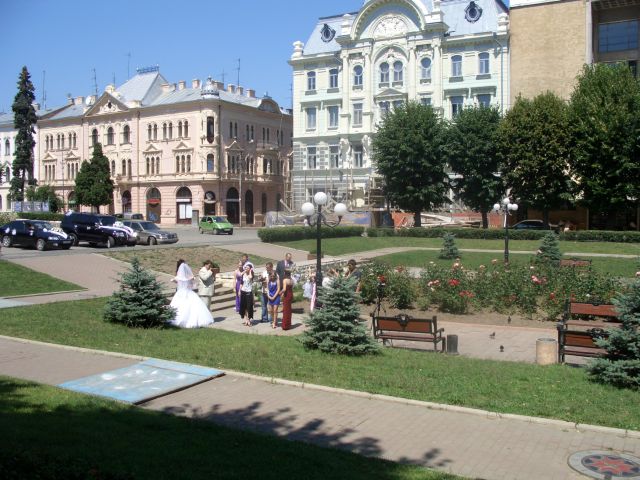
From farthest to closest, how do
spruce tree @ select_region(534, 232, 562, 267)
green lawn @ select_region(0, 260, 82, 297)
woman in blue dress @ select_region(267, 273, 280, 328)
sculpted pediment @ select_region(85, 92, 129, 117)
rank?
1. sculpted pediment @ select_region(85, 92, 129, 117)
2. spruce tree @ select_region(534, 232, 562, 267)
3. green lawn @ select_region(0, 260, 82, 297)
4. woman in blue dress @ select_region(267, 273, 280, 328)

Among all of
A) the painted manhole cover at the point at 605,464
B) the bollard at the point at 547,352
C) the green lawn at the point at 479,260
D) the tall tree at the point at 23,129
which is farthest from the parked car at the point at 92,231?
the tall tree at the point at 23,129

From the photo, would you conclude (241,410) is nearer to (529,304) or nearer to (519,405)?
(519,405)

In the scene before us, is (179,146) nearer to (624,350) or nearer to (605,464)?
(624,350)

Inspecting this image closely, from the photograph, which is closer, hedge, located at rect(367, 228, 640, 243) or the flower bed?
the flower bed

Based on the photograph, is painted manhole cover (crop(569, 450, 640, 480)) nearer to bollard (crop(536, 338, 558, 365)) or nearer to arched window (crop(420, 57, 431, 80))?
bollard (crop(536, 338, 558, 365))

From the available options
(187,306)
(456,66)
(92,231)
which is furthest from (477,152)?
(187,306)

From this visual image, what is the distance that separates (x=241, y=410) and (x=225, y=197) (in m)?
62.2

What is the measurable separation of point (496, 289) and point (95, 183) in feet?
173

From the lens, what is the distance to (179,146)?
231 feet

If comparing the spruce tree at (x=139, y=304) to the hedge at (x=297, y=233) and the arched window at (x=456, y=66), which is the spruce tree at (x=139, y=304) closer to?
the hedge at (x=297, y=233)

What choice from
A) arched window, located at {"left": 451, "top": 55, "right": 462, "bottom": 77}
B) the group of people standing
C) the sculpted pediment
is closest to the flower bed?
the group of people standing

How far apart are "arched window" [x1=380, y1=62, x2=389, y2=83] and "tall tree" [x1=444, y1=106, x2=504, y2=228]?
1342 cm

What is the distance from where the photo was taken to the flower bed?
17.9 metres

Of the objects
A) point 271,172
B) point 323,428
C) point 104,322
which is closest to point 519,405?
point 323,428
